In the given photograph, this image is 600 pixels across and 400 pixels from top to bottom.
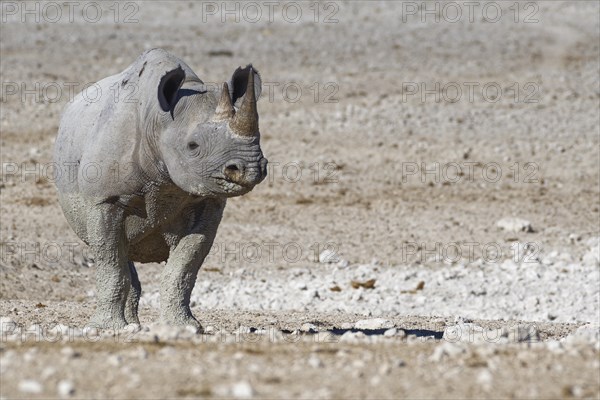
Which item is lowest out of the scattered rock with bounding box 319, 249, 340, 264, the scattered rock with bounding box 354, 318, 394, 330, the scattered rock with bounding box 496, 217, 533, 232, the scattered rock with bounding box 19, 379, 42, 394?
the scattered rock with bounding box 319, 249, 340, 264

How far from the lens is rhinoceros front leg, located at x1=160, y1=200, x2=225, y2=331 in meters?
11.3

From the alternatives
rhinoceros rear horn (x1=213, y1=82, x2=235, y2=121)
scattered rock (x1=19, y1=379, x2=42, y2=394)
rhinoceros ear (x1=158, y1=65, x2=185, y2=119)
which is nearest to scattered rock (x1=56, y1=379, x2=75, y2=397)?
scattered rock (x1=19, y1=379, x2=42, y2=394)

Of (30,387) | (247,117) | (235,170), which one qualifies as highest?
(247,117)

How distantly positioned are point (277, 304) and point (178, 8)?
21506 millimetres

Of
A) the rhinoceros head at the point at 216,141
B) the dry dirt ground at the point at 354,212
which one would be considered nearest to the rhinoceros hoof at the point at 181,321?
the dry dirt ground at the point at 354,212

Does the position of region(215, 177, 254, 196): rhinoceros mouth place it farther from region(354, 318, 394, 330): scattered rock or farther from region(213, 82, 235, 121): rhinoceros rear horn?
region(354, 318, 394, 330): scattered rock

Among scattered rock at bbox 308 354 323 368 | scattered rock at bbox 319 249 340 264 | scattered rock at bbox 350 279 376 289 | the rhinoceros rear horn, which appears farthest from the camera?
scattered rock at bbox 319 249 340 264

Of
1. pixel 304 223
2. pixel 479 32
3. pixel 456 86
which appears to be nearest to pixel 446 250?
pixel 304 223

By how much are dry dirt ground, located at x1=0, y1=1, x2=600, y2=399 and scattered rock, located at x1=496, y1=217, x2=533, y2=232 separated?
4.6 inches

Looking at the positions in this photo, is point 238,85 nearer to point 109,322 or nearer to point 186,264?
point 186,264

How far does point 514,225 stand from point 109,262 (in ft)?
32.3

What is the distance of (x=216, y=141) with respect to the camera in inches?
399

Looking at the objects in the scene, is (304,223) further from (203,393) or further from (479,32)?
(479,32)

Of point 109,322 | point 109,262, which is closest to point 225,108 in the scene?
point 109,262
